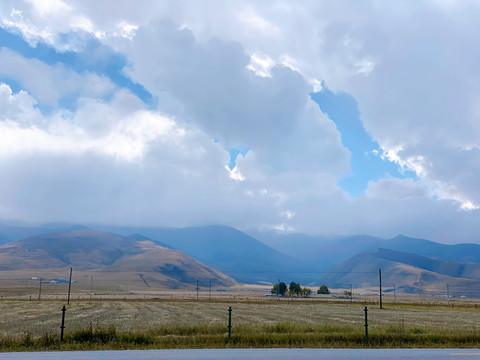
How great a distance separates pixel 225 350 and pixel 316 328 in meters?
10.8

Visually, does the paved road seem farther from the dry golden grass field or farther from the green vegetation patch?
the dry golden grass field

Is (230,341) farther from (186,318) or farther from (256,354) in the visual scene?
(186,318)

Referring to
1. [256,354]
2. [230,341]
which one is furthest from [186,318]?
[256,354]

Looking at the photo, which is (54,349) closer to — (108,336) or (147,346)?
(108,336)

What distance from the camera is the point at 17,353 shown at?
781 inches

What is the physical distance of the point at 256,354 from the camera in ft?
63.7

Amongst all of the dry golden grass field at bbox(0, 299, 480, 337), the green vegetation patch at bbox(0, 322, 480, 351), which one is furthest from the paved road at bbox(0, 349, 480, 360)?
the dry golden grass field at bbox(0, 299, 480, 337)

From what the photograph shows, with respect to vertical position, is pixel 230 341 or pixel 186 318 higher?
pixel 230 341

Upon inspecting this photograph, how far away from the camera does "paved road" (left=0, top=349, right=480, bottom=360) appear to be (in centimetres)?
1845

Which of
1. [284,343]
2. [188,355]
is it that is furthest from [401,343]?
[188,355]

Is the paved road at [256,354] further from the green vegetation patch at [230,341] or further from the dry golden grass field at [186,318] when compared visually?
the dry golden grass field at [186,318]

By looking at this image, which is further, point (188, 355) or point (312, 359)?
point (188, 355)

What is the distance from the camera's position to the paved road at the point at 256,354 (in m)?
18.5

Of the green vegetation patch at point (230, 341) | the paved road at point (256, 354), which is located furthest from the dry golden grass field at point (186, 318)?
the paved road at point (256, 354)
